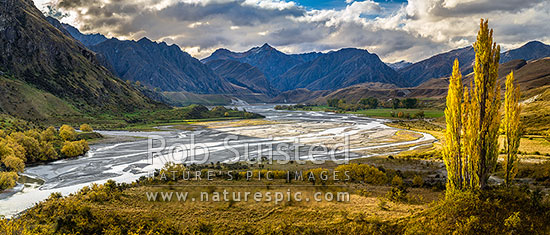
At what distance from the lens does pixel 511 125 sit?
658 inches

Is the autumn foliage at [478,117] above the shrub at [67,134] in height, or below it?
above

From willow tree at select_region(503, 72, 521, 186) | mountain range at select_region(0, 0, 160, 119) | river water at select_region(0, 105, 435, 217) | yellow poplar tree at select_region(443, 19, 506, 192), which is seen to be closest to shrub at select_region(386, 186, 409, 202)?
yellow poplar tree at select_region(443, 19, 506, 192)

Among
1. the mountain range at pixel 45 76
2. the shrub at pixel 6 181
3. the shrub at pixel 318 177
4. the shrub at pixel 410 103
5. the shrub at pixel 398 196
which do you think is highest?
the mountain range at pixel 45 76

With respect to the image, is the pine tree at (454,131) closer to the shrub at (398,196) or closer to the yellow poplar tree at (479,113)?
the yellow poplar tree at (479,113)

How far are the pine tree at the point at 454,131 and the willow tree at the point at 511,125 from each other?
116 inches

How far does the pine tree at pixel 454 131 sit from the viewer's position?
49.1 ft

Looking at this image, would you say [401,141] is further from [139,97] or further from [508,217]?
[139,97]

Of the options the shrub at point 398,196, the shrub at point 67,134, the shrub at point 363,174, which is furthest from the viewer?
the shrub at point 67,134

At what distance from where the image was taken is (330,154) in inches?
2153

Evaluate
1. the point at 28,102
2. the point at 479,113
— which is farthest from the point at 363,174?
the point at 28,102

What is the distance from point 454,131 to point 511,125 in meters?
4.04

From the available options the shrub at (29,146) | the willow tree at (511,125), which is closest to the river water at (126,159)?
the shrub at (29,146)

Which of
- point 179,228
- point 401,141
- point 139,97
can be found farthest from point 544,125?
point 139,97

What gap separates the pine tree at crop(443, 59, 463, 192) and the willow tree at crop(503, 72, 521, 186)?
2944mm
